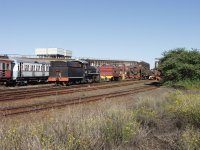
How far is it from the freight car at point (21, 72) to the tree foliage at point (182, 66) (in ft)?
47.3

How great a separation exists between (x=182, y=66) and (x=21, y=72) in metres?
16.6

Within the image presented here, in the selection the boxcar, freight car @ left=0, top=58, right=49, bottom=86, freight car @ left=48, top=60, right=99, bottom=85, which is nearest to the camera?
freight car @ left=0, top=58, right=49, bottom=86

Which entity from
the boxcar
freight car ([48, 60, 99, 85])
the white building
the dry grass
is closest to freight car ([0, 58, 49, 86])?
freight car ([48, 60, 99, 85])

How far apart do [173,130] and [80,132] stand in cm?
404

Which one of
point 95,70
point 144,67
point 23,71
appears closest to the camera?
point 23,71

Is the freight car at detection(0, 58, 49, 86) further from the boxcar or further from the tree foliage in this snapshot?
the tree foliage

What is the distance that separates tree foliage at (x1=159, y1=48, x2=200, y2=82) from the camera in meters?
32.8

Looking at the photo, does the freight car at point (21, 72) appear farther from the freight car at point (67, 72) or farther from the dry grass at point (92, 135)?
the dry grass at point (92, 135)

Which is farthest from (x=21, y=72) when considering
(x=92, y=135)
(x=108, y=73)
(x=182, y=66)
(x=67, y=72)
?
(x=92, y=135)

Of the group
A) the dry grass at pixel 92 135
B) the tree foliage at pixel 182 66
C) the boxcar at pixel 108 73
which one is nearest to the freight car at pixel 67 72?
the tree foliage at pixel 182 66

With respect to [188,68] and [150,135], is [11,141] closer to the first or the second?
[150,135]

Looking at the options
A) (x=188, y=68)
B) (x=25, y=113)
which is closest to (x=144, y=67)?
(x=188, y=68)

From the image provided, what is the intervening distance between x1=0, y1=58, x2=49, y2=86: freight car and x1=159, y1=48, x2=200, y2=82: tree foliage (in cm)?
1441

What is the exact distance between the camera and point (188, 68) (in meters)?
32.4
